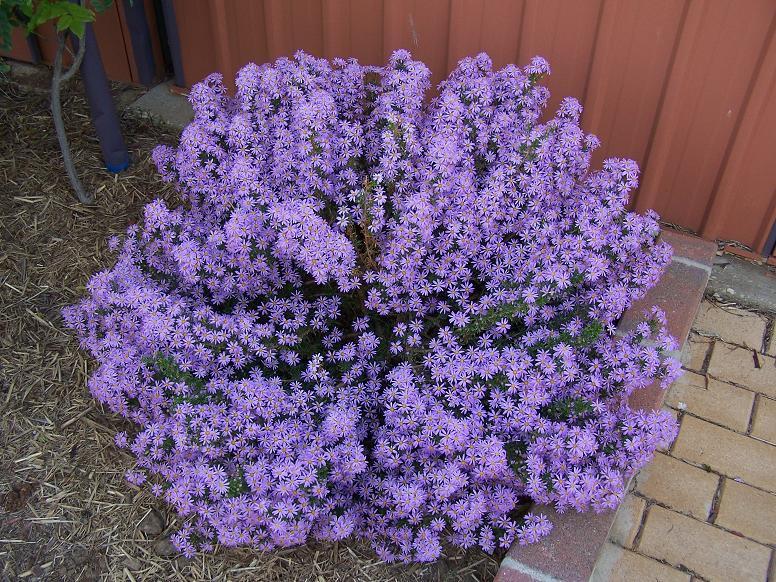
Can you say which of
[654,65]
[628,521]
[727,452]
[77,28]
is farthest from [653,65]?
[77,28]

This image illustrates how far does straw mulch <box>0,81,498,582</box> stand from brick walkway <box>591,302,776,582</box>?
55cm

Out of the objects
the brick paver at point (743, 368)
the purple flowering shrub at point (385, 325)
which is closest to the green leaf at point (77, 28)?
the purple flowering shrub at point (385, 325)

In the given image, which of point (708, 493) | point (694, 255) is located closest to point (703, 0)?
point (694, 255)

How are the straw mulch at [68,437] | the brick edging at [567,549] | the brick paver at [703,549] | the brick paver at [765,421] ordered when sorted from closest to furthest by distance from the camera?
the brick edging at [567,549], the straw mulch at [68,437], the brick paver at [703,549], the brick paver at [765,421]

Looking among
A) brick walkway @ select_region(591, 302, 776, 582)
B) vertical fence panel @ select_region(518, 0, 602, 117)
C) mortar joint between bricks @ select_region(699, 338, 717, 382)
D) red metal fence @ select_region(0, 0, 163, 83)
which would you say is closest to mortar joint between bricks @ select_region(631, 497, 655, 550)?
brick walkway @ select_region(591, 302, 776, 582)

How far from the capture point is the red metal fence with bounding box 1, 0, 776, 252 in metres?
2.85

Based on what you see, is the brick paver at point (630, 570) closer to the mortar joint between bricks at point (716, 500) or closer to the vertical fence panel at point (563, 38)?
the mortar joint between bricks at point (716, 500)

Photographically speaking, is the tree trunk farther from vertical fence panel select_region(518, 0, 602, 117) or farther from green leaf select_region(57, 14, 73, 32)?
vertical fence panel select_region(518, 0, 602, 117)

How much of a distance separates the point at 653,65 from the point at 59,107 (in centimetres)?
242

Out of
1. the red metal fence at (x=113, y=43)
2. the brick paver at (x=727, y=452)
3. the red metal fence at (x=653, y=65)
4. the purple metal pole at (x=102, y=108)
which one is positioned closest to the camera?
the brick paver at (x=727, y=452)

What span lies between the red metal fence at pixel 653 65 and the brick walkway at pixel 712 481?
0.56 metres

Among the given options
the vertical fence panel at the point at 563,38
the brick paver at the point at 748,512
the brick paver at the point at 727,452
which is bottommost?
the brick paver at the point at 748,512

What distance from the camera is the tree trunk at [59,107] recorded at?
3023 mm

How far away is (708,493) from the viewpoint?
2.56 metres
